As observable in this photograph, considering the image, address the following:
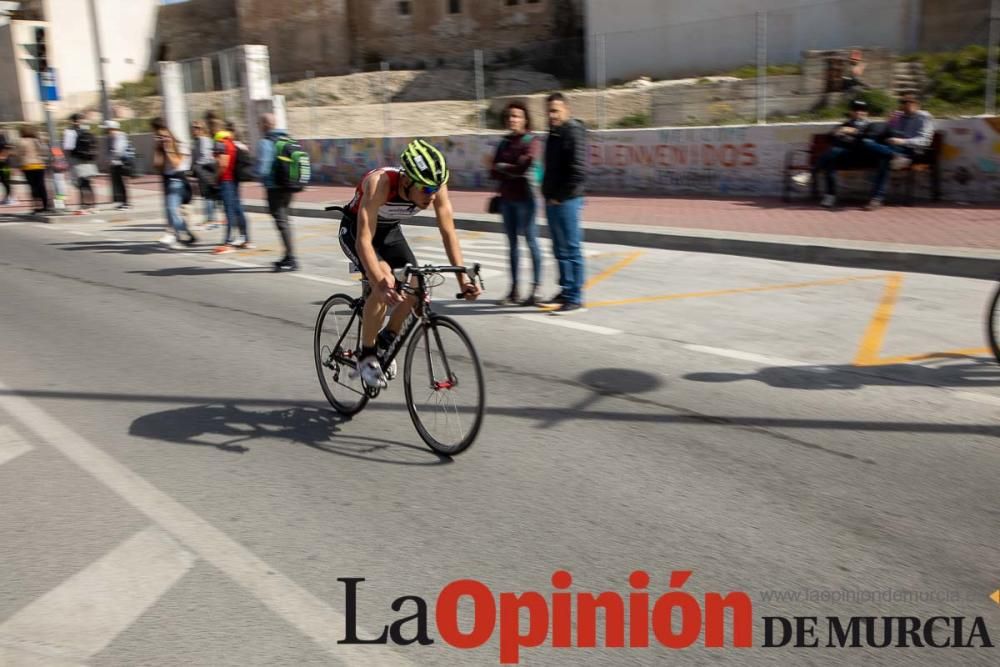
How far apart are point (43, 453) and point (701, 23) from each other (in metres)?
26.0

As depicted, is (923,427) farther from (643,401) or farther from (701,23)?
(701,23)

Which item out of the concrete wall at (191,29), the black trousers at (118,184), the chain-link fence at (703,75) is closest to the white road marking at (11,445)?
the chain-link fence at (703,75)

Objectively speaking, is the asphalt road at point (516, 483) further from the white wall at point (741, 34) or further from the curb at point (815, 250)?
the white wall at point (741, 34)

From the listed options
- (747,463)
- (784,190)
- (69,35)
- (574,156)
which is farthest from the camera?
(69,35)

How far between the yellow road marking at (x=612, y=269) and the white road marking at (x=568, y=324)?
4.41ft

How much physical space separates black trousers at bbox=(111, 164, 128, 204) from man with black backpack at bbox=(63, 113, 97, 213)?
442 mm

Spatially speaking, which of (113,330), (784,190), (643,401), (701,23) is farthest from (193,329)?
(701,23)

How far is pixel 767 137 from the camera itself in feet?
50.7

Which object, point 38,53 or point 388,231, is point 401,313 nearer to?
point 388,231

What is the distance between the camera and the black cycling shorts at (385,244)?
17.4ft

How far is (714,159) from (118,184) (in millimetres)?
13019

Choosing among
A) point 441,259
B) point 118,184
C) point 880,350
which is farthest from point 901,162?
point 118,184

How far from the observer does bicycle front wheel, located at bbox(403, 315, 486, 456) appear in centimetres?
488

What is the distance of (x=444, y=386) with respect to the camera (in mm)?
4980
